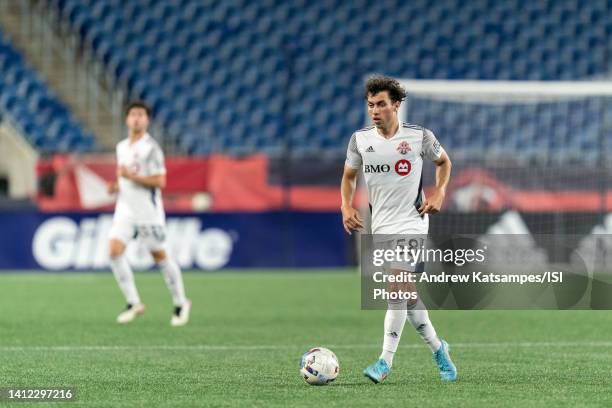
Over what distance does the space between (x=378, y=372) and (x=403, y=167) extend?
48.9 inches

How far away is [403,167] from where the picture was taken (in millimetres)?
7656

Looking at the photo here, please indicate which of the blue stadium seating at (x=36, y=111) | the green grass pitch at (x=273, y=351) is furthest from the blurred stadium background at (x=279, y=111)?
the green grass pitch at (x=273, y=351)

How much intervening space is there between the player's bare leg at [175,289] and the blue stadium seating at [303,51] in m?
9.51

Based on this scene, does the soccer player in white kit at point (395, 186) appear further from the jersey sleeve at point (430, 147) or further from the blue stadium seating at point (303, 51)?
the blue stadium seating at point (303, 51)

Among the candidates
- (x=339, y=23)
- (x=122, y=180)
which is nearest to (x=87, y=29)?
(x=339, y=23)

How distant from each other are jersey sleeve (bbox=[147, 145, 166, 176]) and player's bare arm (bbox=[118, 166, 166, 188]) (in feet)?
0.14

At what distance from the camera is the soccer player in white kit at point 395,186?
298 inches

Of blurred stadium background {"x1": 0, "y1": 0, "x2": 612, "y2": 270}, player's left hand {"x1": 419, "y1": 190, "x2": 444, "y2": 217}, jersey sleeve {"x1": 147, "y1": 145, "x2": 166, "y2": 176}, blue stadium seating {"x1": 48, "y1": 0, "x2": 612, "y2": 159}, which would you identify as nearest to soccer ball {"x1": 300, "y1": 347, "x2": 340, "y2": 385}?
player's left hand {"x1": 419, "y1": 190, "x2": 444, "y2": 217}

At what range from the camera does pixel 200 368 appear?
27.2 ft

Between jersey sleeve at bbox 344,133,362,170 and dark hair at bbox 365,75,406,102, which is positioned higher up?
dark hair at bbox 365,75,406,102

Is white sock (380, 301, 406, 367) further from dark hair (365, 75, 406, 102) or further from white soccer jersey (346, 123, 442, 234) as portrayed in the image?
dark hair (365, 75, 406, 102)

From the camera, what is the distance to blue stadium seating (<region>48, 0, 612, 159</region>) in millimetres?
22609

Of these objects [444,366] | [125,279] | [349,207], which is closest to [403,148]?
[349,207]

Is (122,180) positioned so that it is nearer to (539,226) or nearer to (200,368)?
(200,368)
